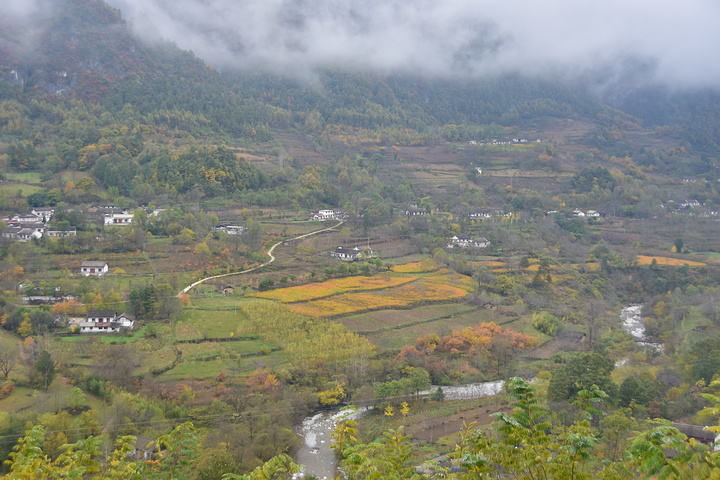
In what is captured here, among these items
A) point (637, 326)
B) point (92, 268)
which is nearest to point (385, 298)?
point (637, 326)

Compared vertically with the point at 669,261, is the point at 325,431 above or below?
below

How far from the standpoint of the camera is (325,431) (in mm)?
20094

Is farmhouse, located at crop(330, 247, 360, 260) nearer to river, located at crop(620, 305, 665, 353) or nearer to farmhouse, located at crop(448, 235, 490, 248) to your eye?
farmhouse, located at crop(448, 235, 490, 248)

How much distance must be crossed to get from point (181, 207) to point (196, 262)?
1168 cm

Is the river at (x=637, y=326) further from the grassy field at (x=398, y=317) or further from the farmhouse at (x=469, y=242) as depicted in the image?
the farmhouse at (x=469, y=242)

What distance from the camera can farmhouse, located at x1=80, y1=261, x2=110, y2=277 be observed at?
3033 centimetres

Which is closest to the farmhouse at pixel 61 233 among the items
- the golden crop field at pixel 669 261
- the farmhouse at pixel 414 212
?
the farmhouse at pixel 414 212

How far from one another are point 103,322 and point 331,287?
13.6 m

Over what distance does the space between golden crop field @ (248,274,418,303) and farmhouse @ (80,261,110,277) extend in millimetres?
8981

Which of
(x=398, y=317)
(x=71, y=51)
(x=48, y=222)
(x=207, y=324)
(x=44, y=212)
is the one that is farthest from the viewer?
(x=71, y=51)

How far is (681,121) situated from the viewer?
308ft

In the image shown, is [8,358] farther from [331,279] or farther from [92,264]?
[331,279]

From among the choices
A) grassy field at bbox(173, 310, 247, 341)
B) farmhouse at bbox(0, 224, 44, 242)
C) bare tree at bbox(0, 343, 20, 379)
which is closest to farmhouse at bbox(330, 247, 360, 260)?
grassy field at bbox(173, 310, 247, 341)

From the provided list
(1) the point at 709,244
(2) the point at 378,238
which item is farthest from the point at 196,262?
(1) the point at 709,244
